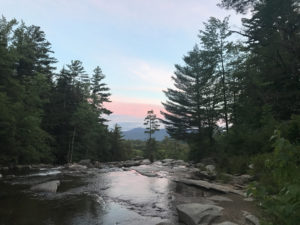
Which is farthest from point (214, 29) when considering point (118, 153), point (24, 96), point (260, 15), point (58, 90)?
point (118, 153)

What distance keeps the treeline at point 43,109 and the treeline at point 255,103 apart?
1183 centimetres

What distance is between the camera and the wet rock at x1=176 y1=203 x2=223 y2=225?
4402mm

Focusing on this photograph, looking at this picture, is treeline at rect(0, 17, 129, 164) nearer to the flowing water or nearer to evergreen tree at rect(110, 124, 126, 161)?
evergreen tree at rect(110, 124, 126, 161)

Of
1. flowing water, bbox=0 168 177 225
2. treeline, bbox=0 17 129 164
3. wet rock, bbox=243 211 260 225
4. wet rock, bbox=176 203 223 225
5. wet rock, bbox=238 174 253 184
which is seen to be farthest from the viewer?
treeline, bbox=0 17 129 164

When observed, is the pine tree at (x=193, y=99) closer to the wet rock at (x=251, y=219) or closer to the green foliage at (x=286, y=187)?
the wet rock at (x=251, y=219)

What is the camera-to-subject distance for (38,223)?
179 inches

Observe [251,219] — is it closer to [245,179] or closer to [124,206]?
[124,206]

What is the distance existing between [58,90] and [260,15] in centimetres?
2739

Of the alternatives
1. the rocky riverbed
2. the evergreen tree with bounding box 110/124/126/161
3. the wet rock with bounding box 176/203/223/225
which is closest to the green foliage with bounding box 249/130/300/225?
the rocky riverbed

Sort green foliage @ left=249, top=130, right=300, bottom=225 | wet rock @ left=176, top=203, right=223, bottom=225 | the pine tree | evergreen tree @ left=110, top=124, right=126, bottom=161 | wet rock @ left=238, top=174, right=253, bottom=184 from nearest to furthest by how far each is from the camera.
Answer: green foliage @ left=249, top=130, right=300, bottom=225
wet rock @ left=176, top=203, right=223, bottom=225
wet rock @ left=238, top=174, right=253, bottom=184
the pine tree
evergreen tree @ left=110, top=124, right=126, bottom=161

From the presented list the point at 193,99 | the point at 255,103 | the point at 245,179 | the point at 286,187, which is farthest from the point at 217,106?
the point at 286,187

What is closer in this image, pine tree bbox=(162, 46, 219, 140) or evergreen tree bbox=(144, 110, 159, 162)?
pine tree bbox=(162, 46, 219, 140)

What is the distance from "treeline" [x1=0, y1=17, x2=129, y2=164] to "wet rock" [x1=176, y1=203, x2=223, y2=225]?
44.0 ft

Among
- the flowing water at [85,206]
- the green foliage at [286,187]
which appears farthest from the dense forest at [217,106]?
the flowing water at [85,206]
